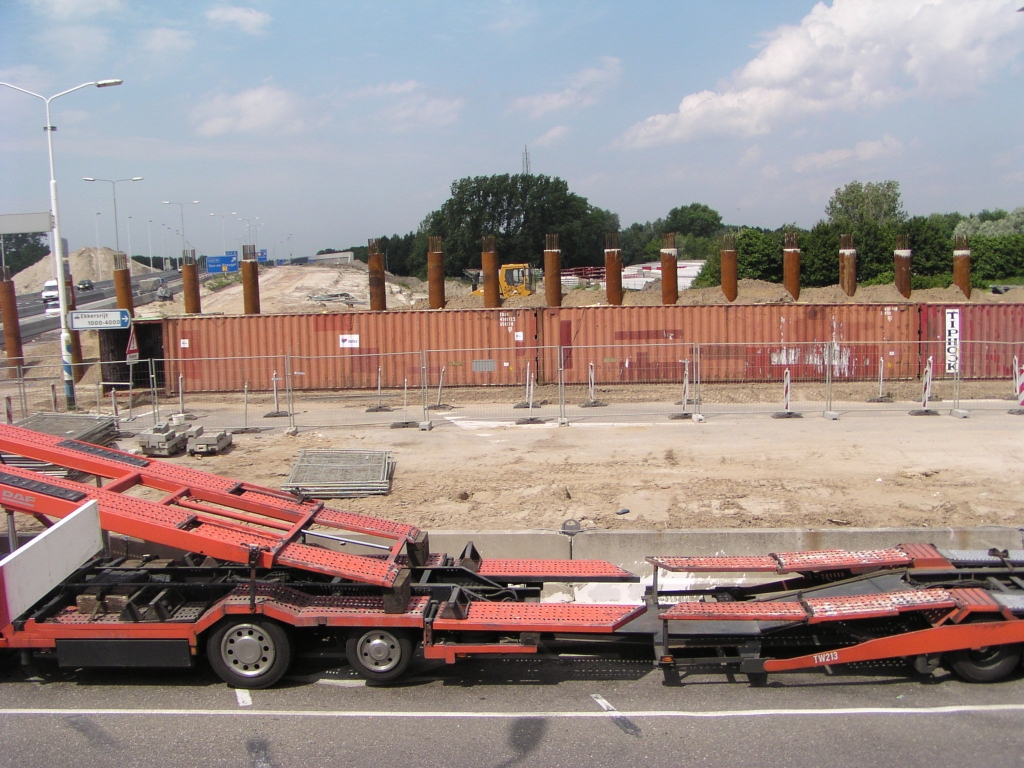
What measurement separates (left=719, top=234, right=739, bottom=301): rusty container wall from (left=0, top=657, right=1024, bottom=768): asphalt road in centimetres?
2529

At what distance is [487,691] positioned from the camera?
20.1 feet

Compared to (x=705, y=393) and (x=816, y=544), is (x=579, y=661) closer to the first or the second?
(x=816, y=544)

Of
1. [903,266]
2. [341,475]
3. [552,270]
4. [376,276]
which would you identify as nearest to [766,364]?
[552,270]

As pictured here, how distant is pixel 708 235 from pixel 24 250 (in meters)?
121

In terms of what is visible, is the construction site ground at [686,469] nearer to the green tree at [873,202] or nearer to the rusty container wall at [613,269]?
the rusty container wall at [613,269]

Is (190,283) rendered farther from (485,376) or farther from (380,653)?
(380,653)

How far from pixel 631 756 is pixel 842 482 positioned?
7773 mm

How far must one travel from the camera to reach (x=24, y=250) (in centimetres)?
14825

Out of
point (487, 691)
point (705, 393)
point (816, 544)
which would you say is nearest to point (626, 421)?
point (705, 393)

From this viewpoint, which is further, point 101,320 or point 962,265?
point 962,265

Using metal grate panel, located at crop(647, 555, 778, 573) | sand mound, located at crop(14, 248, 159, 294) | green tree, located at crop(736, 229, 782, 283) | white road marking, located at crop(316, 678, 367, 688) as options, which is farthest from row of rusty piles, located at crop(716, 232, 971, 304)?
sand mound, located at crop(14, 248, 159, 294)

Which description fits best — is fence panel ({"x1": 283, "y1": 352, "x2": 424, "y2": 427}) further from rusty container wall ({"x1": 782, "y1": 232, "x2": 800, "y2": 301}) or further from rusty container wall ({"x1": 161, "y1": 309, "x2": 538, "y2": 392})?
rusty container wall ({"x1": 782, "y1": 232, "x2": 800, "y2": 301})

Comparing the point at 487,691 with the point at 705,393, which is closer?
the point at 487,691

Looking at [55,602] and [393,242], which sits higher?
[393,242]
